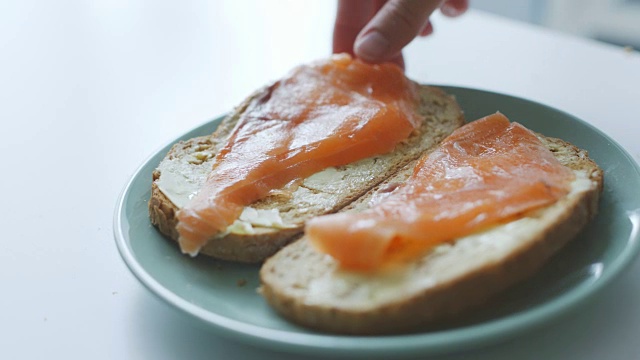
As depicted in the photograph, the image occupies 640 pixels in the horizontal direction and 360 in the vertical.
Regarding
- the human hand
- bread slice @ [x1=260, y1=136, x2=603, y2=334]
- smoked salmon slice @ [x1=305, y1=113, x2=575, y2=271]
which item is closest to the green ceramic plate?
bread slice @ [x1=260, y1=136, x2=603, y2=334]

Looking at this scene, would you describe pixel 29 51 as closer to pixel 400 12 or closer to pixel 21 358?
pixel 400 12

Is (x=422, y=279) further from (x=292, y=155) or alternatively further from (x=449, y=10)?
(x=449, y=10)

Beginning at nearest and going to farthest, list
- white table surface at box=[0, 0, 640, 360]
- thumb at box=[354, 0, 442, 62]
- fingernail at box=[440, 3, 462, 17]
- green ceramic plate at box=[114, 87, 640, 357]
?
green ceramic plate at box=[114, 87, 640, 357], white table surface at box=[0, 0, 640, 360], thumb at box=[354, 0, 442, 62], fingernail at box=[440, 3, 462, 17]

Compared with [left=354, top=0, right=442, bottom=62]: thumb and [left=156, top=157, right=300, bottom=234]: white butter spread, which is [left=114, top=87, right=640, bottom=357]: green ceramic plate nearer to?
[left=156, top=157, right=300, bottom=234]: white butter spread

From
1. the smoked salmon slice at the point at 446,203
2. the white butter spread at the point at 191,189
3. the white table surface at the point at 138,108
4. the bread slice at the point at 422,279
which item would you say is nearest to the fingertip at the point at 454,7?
the white table surface at the point at 138,108

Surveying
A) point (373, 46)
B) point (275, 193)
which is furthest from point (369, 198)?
point (373, 46)

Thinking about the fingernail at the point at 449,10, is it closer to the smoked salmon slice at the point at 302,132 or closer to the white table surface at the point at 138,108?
the white table surface at the point at 138,108
